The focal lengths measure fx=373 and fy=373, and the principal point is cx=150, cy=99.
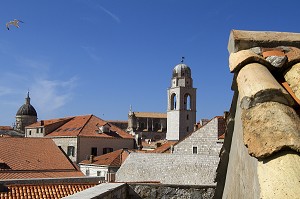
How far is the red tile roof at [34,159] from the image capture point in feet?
79.0

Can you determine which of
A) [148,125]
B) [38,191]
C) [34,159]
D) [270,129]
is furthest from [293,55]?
[148,125]

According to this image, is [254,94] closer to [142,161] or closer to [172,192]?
[172,192]

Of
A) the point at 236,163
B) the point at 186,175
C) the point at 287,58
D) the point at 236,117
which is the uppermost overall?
the point at 287,58

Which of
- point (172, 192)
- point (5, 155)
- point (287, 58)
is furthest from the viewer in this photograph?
point (5, 155)

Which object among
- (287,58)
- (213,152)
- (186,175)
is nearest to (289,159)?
(287,58)

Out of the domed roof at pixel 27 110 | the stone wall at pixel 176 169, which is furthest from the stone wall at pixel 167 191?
the domed roof at pixel 27 110

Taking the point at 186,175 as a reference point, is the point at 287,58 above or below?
above

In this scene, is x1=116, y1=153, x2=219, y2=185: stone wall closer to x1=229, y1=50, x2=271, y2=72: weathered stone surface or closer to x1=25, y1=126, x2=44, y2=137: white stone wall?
x1=229, y1=50, x2=271, y2=72: weathered stone surface

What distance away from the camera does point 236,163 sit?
310cm

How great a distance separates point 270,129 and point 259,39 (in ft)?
4.59

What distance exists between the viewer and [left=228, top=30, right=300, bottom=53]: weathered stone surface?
117 inches

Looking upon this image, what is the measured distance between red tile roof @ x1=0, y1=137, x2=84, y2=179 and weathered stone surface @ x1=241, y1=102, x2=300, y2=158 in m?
22.1

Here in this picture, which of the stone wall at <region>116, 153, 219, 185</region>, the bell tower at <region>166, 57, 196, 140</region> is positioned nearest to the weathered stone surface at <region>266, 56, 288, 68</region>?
the stone wall at <region>116, 153, 219, 185</region>

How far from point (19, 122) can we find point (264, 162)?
77.0 m
